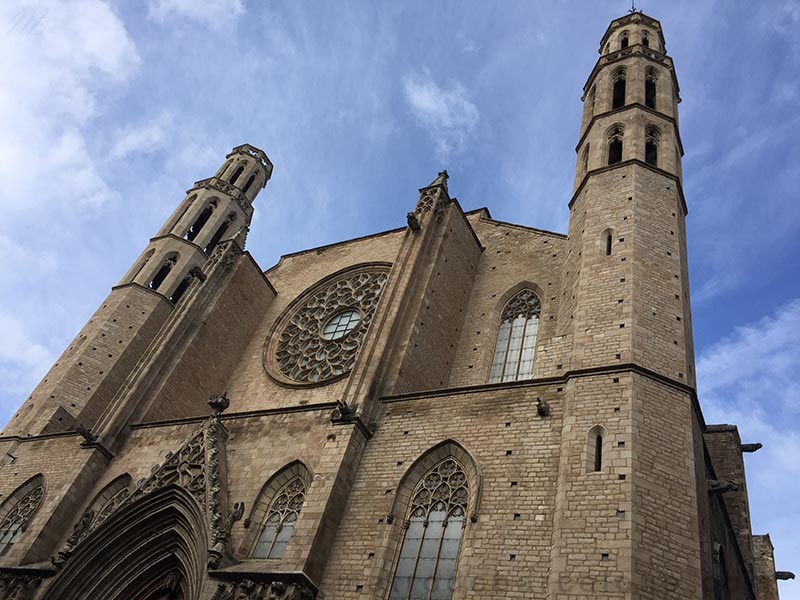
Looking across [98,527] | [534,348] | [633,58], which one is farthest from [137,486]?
[633,58]

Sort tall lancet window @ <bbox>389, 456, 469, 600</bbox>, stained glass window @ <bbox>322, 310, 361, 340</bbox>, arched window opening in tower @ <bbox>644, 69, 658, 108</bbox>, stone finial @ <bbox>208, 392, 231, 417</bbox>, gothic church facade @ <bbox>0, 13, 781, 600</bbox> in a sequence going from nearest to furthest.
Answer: gothic church facade @ <bbox>0, 13, 781, 600</bbox>
tall lancet window @ <bbox>389, 456, 469, 600</bbox>
stone finial @ <bbox>208, 392, 231, 417</bbox>
stained glass window @ <bbox>322, 310, 361, 340</bbox>
arched window opening in tower @ <bbox>644, 69, 658, 108</bbox>

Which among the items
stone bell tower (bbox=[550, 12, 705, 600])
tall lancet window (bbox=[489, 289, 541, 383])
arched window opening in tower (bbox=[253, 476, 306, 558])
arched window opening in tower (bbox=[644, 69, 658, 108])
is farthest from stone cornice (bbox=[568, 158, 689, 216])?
arched window opening in tower (bbox=[253, 476, 306, 558])

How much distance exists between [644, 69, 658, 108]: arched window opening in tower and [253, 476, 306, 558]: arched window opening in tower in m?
12.4

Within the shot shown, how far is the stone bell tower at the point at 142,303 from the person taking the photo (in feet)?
58.4

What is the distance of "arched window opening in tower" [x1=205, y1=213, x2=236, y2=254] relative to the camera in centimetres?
2366

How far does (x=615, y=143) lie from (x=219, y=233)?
14.2 m

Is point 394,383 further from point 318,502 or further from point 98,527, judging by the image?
point 98,527

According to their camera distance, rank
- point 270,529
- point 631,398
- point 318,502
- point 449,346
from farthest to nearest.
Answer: point 449,346
point 270,529
point 318,502
point 631,398

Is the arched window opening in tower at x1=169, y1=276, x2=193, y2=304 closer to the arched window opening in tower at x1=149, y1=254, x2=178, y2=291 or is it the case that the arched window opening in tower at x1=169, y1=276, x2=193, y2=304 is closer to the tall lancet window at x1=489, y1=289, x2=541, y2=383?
the arched window opening in tower at x1=149, y1=254, x2=178, y2=291

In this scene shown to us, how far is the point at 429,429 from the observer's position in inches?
437

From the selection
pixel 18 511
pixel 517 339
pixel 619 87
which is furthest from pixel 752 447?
pixel 18 511

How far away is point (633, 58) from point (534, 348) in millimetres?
8649

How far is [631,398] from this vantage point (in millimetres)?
9516

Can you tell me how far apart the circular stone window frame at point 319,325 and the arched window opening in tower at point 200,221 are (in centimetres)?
691
